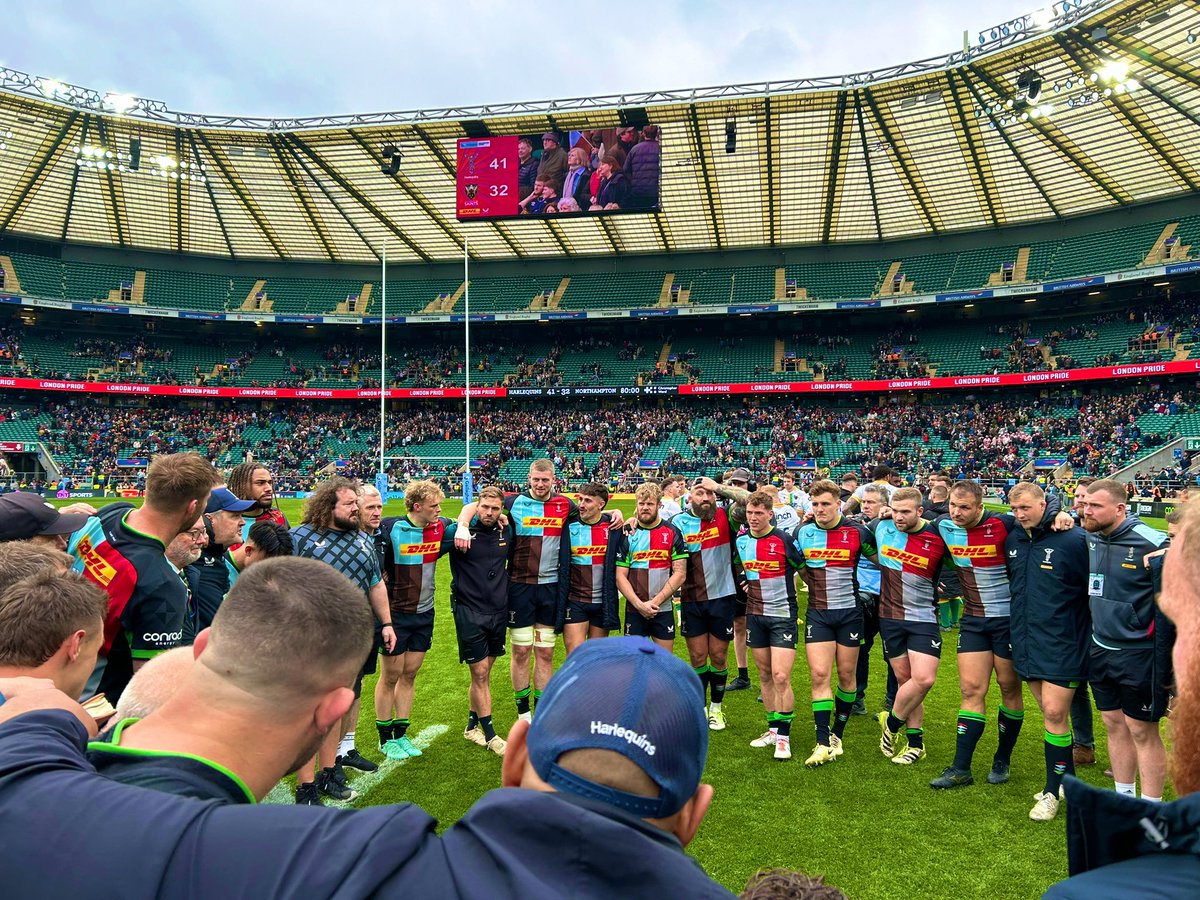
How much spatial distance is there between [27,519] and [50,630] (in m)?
2.77

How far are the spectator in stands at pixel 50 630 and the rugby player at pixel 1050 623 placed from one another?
230 inches

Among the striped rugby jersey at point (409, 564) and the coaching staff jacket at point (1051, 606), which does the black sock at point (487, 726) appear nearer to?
the striped rugby jersey at point (409, 564)

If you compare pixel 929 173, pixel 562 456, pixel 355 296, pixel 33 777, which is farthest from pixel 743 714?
pixel 355 296

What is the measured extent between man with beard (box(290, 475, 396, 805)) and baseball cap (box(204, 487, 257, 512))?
1.43ft

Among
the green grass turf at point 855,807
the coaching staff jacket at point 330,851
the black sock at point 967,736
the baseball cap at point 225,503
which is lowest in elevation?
the green grass turf at point 855,807

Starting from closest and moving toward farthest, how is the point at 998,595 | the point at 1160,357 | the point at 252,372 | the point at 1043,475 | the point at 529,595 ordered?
the point at 998,595 < the point at 529,595 < the point at 1043,475 < the point at 1160,357 < the point at 252,372

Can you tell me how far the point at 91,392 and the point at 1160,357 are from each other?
5905 cm

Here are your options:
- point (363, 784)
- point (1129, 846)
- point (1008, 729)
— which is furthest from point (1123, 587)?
point (363, 784)

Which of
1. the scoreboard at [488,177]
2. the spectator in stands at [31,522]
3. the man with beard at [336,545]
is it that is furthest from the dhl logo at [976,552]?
the scoreboard at [488,177]

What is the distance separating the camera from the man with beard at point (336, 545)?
18.0ft

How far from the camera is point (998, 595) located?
6.04 meters

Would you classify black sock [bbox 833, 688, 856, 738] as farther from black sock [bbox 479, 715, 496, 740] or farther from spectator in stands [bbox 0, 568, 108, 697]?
spectator in stands [bbox 0, 568, 108, 697]

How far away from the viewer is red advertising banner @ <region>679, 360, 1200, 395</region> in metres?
34.9

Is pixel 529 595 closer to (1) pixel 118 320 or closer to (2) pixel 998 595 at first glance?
(2) pixel 998 595
